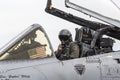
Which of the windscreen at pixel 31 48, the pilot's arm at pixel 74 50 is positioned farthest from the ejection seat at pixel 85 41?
the windscreen at pixel 31 48

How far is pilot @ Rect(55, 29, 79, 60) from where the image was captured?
12284 millimetres

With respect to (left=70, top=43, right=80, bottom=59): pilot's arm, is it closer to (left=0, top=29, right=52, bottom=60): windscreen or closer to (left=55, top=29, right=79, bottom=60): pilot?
(left=55, top=29, right=79, bottom=60): pilot

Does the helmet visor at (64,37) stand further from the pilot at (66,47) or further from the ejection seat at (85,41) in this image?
the ejection seat at (85,41)

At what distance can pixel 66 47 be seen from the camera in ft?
42.2

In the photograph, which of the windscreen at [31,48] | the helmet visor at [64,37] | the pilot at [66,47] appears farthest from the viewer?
the helmet visor at [64,37]

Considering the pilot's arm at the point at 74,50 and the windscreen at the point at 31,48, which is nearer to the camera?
the windscreen at the point at 31,48

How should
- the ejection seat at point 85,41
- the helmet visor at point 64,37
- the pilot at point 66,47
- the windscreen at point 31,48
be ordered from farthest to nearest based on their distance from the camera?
the helmet visor at point 64,37 → the ejection seat at point 85,41 → the pilot at point 66,47 → the windscreen at point 31,48

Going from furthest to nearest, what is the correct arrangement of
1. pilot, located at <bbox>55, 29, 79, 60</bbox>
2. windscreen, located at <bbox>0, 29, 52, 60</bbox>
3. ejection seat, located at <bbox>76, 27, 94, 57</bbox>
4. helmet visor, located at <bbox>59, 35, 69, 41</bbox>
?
helmet visor, located at <bbox>59, 35, 69, 41</bbox>, ejection seat, located at <bbox>76, 27, 94, 57</bbox>, pilot, located at <bbox>55, 29, 79, 60</bbox>, windscreen, located at <bbox>0, 29, 52, 60</bbox>

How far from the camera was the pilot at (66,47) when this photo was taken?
1228 centimetres

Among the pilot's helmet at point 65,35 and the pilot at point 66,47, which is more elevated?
the pilot's helmet at point 65,35

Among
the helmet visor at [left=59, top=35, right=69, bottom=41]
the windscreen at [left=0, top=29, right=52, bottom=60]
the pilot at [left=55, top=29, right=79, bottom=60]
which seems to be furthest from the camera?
the helmet visor at [left=59, top=35, right=69, bottom=41]

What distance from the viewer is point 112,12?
493 inches

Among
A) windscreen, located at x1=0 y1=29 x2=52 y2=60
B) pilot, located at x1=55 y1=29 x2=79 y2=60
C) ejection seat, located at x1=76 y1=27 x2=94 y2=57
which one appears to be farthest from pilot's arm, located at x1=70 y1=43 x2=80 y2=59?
windscreen, located at x1=0 y1=29 x2=52 y2=60

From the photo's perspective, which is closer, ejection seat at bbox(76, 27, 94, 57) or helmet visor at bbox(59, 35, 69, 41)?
ejection seat at bbox(76, 27, 94, 57)
